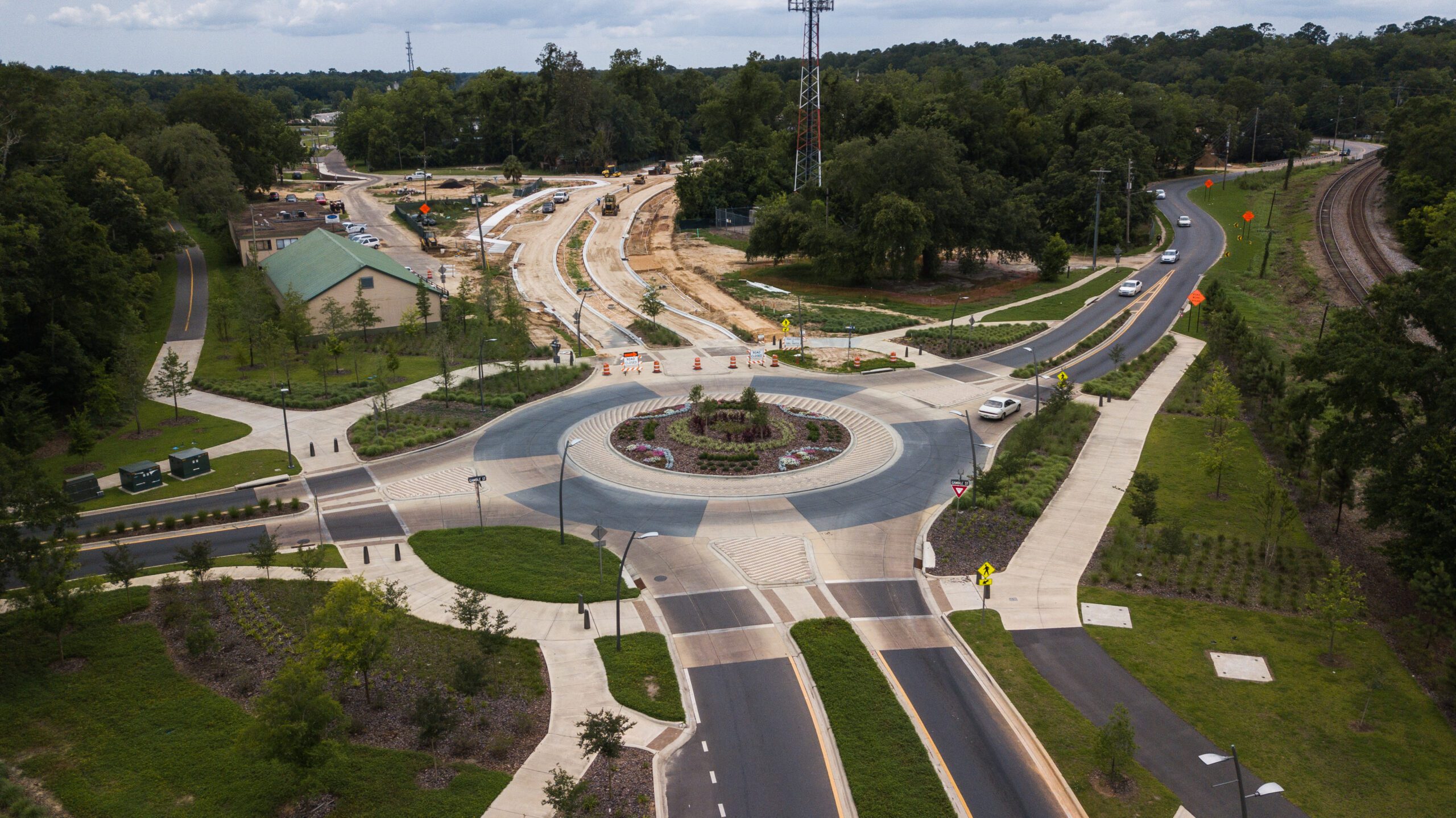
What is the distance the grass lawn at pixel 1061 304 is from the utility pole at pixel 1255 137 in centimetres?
8210

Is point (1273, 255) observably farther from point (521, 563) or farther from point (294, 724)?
point (294, 724)

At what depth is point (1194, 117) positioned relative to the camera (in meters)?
148

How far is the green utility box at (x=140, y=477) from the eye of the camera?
147 feet

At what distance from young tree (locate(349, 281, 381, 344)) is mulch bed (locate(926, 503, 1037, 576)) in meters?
46.9

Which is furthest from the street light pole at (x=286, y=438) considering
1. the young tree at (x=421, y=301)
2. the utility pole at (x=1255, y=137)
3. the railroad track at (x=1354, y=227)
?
the utility pole at (x=1255, y=137)

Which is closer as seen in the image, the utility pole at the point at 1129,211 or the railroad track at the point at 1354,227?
the railroad track at the point at 1354,227

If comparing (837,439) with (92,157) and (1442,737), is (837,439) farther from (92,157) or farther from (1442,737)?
(92,157)

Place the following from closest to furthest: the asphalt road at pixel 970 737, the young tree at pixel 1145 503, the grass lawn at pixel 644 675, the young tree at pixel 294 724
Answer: the young tree at pixel 294 724
the asphalt road at pixel 970 737
the grass lawn at pixel 644 675
the young tree at pixel 1145 503

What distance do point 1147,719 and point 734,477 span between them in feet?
75.8

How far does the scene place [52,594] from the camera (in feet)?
99.8

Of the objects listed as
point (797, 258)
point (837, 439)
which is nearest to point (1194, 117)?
point (797, 258)

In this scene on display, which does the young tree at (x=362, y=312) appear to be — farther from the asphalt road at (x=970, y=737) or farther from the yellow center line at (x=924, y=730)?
the asphalt road at (x=970, y=737)

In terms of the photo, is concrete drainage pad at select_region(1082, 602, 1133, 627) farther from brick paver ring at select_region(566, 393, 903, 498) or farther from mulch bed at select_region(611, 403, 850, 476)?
mulch bed at select_region(611, 403, 850, 476)

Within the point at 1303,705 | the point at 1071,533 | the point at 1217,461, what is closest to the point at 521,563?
the point at 1071,533
